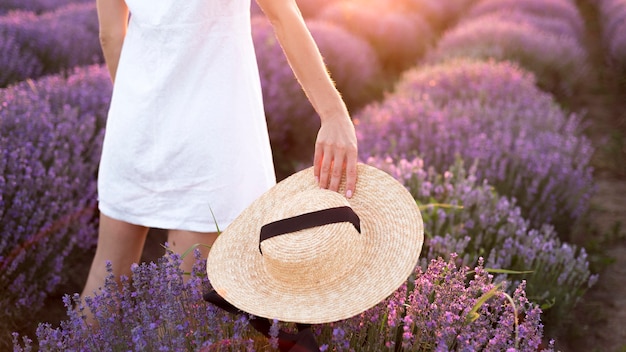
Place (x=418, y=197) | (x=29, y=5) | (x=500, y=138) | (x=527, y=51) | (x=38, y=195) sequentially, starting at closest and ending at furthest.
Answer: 1. (x=38, y=195)
2. (x=418, y=197)
3. (x=500, y=138)
4. (x=527, y=51)
5. (x=29, y=5)

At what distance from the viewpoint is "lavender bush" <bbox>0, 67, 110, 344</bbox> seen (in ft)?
10.2

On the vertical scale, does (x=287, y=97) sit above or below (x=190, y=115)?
below

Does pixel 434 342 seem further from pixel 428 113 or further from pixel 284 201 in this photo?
pixel 428 113

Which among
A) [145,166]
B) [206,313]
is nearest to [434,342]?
[206,313]

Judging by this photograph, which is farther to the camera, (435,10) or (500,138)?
(435,10)

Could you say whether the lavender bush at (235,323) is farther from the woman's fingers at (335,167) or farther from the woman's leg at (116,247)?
the woman's leg at (116,247)

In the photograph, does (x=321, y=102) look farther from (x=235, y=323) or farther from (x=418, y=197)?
(x=418, y=197)

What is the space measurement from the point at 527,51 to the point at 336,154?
6.24 metres

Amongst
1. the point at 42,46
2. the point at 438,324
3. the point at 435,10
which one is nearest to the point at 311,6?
the point at 435,10

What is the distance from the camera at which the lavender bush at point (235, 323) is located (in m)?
1.66

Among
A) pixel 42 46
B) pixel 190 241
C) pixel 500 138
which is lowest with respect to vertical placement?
pixel 42 46

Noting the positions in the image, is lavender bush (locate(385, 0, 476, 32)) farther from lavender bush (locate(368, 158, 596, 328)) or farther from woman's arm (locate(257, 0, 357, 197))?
woman's arm (locate(257, 0, 357, 197))

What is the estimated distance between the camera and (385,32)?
9125mm

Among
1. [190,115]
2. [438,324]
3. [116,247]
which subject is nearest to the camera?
[438,324]
